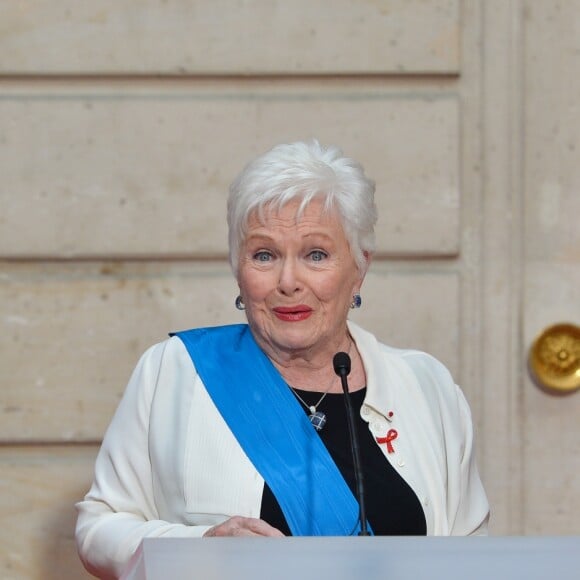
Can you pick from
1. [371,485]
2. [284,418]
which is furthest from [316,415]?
[371,485]

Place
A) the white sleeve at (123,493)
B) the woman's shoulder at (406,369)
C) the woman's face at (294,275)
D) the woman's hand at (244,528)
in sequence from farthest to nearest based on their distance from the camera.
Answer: the woman's shoulder at (406,369) < the woman's face at (294,275) < the white sleeve at (123,493) < the woman's hand at (244,528)

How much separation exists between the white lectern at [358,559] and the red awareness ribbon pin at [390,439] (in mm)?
963

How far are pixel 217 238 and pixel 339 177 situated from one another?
142 centimetres

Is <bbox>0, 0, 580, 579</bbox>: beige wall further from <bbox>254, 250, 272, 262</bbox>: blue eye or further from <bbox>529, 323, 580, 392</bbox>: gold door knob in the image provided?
<bbox>254, 250, 272, 262</bbox>: blue eye

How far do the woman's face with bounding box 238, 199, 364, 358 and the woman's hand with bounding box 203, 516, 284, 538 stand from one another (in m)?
0.56

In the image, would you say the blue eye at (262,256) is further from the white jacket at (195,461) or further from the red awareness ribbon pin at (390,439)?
the red awareness ribbon pin at (390,439)

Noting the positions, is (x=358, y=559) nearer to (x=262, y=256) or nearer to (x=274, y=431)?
(x=274, y=431)

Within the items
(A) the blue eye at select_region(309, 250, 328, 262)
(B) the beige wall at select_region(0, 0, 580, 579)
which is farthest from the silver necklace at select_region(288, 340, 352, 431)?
(B) the beige wall at select_region(0, 0, 580, 579)

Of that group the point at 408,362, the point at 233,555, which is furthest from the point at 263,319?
the point at 233,555

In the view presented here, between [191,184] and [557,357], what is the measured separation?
46.5 inches

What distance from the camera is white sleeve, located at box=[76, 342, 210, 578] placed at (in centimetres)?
341

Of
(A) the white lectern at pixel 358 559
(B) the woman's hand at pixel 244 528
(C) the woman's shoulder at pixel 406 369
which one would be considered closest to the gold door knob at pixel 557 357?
(C) the woman's shoulder at pixel 406 369

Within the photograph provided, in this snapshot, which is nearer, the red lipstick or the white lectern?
the white lectern

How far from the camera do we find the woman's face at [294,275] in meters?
3.58
